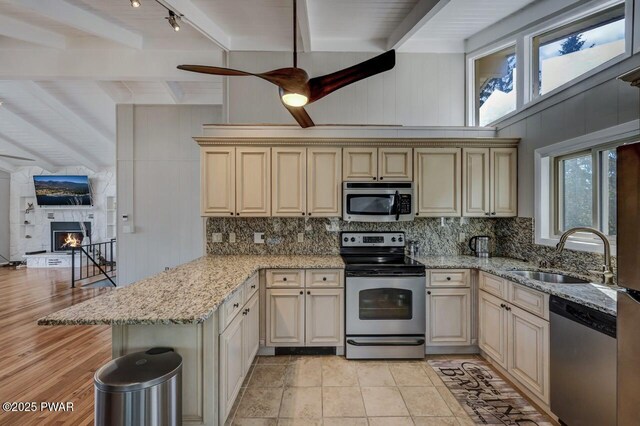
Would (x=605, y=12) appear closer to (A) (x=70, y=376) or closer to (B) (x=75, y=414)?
(B) (x=75, y=414)

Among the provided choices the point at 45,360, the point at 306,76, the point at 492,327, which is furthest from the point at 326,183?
the point at 45,360

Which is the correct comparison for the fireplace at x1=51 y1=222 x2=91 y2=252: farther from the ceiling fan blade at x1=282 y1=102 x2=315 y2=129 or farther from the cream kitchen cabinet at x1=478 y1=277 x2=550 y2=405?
the cream kitchen cabinet at x1=478 y1=277 x2=550 y2=405

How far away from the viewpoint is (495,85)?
11.7ft

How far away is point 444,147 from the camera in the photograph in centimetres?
339

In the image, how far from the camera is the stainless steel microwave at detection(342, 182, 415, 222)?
3297 mm

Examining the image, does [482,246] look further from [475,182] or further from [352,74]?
[352,74]

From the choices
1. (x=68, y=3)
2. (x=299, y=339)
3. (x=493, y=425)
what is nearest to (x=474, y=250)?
(x=493, y=425)

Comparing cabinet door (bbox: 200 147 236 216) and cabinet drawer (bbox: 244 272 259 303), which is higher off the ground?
cabinet door (bbox: 200 147 236 216)

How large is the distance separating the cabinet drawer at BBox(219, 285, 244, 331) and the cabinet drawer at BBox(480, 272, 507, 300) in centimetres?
233

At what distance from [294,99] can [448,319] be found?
8.82 feet

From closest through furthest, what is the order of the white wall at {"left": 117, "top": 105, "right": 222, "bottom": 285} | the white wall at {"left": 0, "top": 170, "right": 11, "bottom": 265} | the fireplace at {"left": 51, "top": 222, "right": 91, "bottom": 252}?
the white wall at {"left": 117, "top": 105, "right": 222, "bottom": 285} → the white wall at {"left": 0, "top": 170, "right": 11, "bottom": 265} → the fireplace at {"left": 51, "top": 222, "right": 91, "bottom": 252}

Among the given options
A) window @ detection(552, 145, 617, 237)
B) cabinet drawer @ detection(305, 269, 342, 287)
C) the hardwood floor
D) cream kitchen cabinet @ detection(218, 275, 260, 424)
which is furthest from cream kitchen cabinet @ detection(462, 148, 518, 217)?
the hardwood floor

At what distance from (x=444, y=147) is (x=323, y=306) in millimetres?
2310

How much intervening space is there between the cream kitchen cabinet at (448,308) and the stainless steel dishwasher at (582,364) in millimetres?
1001
